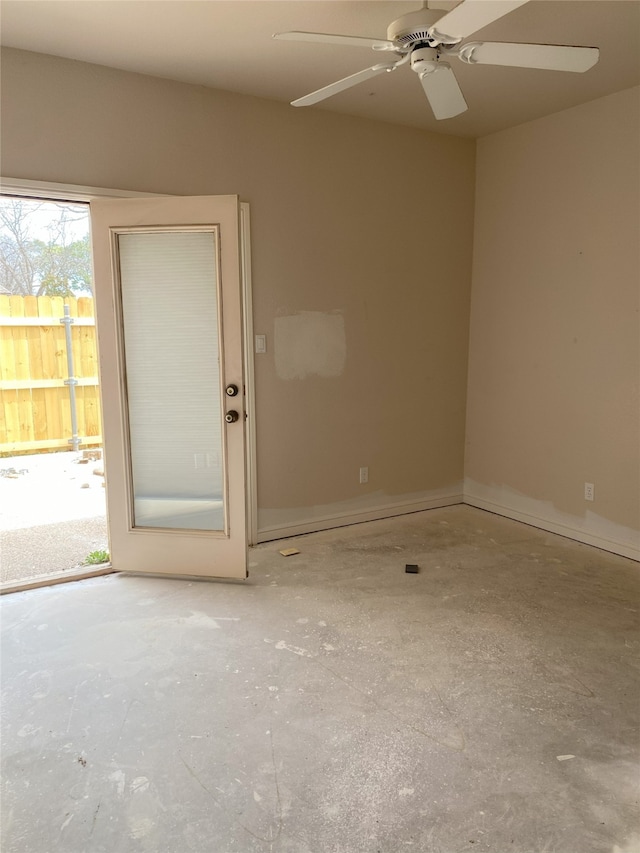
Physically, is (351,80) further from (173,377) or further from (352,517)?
(352,517)

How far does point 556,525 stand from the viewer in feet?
12.6

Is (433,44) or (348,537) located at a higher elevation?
(433,44)

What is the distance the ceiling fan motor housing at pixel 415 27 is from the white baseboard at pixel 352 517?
274cm

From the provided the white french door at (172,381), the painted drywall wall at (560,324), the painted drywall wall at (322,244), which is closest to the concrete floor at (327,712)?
the white french door at (172,381)

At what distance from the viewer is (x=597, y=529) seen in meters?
3.58

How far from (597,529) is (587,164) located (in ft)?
7.37

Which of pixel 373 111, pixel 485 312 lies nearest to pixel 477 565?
pixel 485 312

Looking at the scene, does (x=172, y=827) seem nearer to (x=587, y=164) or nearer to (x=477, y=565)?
(x=477, y=565)

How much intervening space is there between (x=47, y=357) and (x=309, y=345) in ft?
11.7

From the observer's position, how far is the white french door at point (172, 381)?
9.52ft

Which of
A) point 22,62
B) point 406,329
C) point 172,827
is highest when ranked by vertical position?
point 22,62

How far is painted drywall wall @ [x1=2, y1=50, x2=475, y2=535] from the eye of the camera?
9.43 ft

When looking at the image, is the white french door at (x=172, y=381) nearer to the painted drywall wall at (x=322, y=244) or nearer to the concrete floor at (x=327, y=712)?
the concrete floor at (x=327, y=712)

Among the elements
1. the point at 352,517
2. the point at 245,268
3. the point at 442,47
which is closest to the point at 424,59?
the point at 442,47
